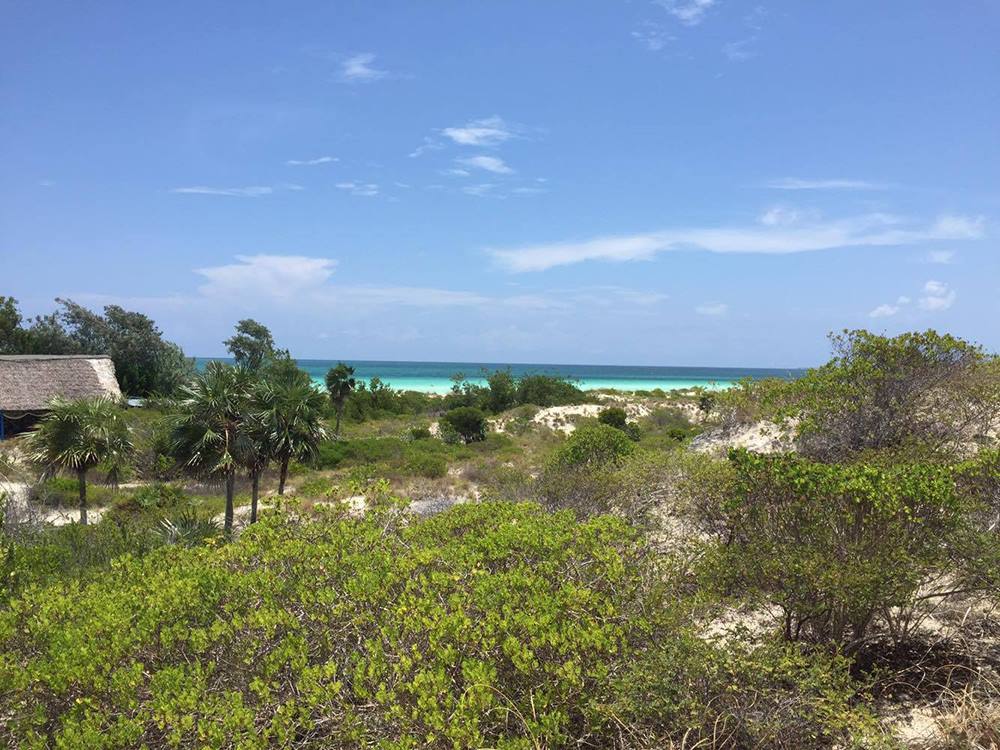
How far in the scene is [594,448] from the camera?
21094mm

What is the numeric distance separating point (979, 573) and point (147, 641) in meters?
7.52

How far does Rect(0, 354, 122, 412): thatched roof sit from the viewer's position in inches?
1420

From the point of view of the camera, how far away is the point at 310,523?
28.3 feet

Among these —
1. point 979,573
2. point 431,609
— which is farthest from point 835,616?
point 431,609

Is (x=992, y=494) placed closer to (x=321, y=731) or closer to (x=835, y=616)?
(x=835, y=616)

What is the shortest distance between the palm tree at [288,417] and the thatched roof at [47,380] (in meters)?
20.5

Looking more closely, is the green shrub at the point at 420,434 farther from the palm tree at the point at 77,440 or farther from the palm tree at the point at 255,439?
the palm tree at the point at 255,439

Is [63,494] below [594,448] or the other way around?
below

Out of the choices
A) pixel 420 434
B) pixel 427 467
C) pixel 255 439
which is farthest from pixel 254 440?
pixel 420 434

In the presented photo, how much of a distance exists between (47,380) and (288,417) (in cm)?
2531

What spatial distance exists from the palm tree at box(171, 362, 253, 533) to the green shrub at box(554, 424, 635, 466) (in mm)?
8422

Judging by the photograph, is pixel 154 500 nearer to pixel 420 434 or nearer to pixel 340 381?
pixel 340 381

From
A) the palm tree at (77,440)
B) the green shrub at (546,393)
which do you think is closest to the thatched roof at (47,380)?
the palm tree at (77,440)

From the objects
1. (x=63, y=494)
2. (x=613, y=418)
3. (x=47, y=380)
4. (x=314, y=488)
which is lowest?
(x=63, y=494)
